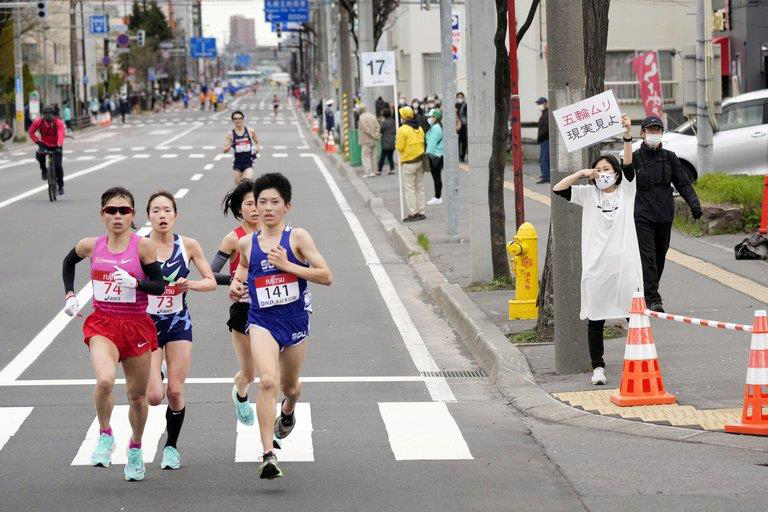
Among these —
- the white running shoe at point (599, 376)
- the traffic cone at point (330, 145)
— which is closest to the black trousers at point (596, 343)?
the white running shoe at point (599, 376)

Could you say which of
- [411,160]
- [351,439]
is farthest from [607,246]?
[411,160]

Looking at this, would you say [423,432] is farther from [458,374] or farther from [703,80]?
[703,80]

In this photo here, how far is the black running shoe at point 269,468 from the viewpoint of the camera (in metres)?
7.34

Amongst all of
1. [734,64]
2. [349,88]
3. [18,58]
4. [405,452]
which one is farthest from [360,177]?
[18,58]

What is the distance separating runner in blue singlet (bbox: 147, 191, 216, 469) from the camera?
784 cm

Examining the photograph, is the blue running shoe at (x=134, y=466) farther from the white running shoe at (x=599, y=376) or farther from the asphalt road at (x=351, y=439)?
the white running shoe at (x=599, y=376)

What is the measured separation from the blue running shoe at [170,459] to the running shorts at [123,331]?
26.4 inches

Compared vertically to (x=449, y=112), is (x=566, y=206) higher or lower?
lower

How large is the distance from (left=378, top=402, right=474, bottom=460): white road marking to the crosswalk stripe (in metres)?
2.47

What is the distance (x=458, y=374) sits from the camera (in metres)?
11.2

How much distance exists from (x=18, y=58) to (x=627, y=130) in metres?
54.9

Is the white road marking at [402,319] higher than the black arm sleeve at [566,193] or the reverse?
the reverse

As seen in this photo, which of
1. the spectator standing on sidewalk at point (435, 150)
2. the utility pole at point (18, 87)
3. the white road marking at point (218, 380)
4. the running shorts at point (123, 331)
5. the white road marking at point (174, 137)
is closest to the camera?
the running shorts at point (123, 331)

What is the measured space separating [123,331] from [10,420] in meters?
2.33
